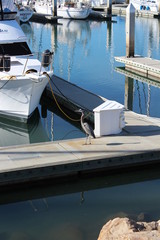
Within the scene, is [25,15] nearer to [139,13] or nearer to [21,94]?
[139,13]

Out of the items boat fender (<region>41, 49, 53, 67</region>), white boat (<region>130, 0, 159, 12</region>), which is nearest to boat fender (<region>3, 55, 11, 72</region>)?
boat fender (<region>41, 49, 53, 67</region>)

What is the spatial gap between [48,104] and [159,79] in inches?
274

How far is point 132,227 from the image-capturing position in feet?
28.8

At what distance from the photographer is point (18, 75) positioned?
17.4 metres

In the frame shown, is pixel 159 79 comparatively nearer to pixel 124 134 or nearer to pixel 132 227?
pixel 124 134

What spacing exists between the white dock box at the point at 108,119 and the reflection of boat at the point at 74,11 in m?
45.7

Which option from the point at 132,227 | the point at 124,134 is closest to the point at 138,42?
the point at 124,134

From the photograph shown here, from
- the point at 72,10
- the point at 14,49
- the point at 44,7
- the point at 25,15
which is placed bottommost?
the point at 14,49

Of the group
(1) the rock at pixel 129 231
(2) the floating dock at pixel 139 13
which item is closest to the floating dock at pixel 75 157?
(1) the rock at pixel 129 231

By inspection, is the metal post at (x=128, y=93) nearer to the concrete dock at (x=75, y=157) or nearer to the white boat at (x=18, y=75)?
the white boat at (x=18, y=75)

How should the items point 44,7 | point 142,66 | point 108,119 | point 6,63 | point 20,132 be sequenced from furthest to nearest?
point 44,7
point 142,66
point 20,132
point 6,63
point 108,119

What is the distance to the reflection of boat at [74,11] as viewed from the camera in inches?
2301

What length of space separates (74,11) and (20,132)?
1678 inches

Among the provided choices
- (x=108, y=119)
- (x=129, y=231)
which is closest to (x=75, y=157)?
(x=108, y=119)
